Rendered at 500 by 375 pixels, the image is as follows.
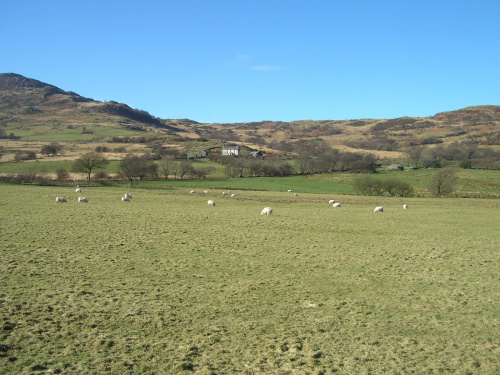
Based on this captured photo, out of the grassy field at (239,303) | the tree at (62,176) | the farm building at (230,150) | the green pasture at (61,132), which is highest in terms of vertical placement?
the green pasture at (61,132)

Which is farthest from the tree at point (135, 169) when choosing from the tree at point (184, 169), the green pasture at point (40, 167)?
the tree at point (184, 169)

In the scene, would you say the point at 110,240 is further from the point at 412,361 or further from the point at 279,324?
the point at 412,361

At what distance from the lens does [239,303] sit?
10695 mm

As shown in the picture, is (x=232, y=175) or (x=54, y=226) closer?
(x=54, y=226)

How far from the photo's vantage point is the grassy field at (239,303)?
7617mm

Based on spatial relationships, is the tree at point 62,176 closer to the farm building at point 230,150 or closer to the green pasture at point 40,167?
the green pasture at point 40,167

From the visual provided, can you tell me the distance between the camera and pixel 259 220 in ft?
87.4

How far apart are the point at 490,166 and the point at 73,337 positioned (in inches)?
4322

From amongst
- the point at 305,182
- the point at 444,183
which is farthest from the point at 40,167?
the point at 444,183

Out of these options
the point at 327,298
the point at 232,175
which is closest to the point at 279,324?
the point at 327,298

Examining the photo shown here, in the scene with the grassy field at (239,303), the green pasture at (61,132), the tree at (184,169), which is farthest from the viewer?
the green pasture at (61,132)

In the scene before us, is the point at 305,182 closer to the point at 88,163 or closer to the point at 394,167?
the point at 394,167

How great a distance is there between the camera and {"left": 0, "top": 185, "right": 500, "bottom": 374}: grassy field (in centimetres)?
762

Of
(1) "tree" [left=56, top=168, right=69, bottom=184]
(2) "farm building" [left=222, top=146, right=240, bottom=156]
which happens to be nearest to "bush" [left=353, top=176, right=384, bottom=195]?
(1) "tree" [left=56, top=168, right=69, bottom=184]
